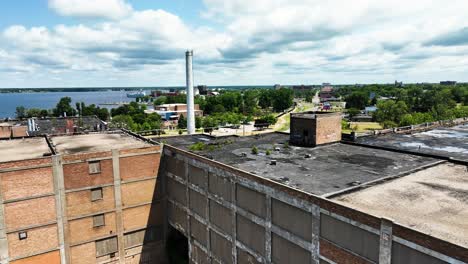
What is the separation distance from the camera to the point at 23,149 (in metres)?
39.5

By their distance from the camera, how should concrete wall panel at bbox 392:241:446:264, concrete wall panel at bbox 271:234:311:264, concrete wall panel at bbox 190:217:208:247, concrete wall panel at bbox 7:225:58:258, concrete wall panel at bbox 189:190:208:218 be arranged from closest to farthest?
concrete wall panel at bbox 392:241:446:264 < concrete wall panel at bbox 271:234:311:264 < concrete wall panel at bbox 7:225:58:258 < concrete wall panel at bbox 189:190:208:218 < concrete wall panel at bbox 190:217:208:247

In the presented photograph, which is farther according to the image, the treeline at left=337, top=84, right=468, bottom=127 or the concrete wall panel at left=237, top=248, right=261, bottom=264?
the treeline at left=337, top=84, right=468, bottom=127

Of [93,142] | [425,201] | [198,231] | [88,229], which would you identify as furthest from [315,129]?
[93,142]

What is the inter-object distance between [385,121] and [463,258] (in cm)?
9601

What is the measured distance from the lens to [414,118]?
87.2 metres

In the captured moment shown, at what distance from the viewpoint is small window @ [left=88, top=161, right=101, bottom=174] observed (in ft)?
117

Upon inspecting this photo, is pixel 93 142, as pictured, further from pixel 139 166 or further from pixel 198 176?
pixel 198 176

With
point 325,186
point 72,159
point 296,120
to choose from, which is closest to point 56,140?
point 72,159

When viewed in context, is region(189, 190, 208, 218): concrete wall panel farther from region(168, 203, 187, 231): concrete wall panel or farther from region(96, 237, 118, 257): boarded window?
region(96, 237, 118, 257): boarded window

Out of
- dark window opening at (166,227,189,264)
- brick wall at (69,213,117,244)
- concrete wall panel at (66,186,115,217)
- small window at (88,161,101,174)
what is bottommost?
dark window opening at (166,227,189,264)

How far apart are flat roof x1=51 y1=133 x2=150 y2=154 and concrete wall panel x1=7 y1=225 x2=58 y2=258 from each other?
907 centimetres

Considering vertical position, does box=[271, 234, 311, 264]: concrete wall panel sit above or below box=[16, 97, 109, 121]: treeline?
below

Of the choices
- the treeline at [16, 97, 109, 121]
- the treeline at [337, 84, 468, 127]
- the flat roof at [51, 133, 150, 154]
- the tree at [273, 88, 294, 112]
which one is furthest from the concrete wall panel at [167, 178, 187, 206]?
the tree at [273, 88, 294, 112]

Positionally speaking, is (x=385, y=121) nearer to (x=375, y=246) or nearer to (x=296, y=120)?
(x=296, y=120)
